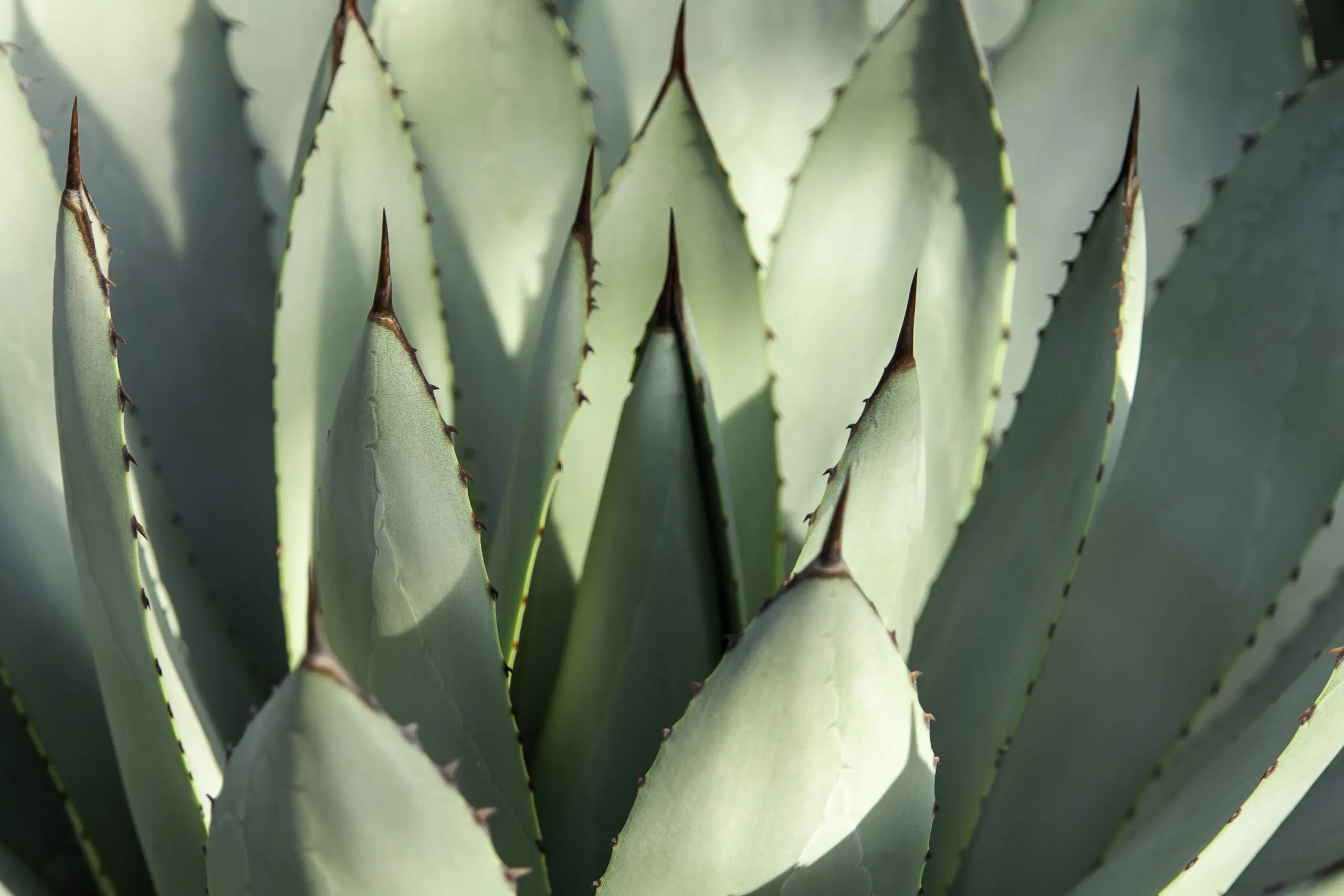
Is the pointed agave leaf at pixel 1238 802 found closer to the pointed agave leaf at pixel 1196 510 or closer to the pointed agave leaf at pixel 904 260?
the pointed agave leaf at pixel 1196 510

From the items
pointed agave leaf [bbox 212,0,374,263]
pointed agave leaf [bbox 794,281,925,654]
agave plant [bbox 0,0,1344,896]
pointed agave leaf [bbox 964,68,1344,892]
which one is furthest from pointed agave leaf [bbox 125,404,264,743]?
pointed agave leaf [bbox 964,68,1344,892]

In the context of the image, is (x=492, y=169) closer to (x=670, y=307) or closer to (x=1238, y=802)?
(x=670, y=307)

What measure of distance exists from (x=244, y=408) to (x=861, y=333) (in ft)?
1.35

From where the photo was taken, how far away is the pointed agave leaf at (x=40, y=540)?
0.75 metres

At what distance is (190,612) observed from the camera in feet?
2.54

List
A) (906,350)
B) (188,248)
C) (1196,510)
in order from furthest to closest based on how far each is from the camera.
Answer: (188,248)
(1196,510)
(906,350)

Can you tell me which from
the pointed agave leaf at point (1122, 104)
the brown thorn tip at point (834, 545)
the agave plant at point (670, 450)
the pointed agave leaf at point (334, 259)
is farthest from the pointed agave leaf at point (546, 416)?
the pointed agave leaf at point (1122, 104)

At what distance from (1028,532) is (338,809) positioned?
0.41 metres

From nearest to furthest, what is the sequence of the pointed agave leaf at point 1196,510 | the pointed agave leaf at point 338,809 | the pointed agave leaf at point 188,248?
the pointed agave leaf at point 338,809 < the pointed agave leaf at point 1196,510 < the pointed agave leaf at point 188,248

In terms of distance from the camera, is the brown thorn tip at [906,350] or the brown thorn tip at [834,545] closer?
the brown thorn tip at [834,545]

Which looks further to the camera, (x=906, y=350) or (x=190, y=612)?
(x=190, y=612)

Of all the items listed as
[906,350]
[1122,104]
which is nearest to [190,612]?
[906,350]

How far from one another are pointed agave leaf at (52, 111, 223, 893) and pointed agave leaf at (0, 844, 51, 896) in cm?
6

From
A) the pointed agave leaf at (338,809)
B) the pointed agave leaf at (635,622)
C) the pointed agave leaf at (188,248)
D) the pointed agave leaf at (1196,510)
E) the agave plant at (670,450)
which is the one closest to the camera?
the pointed agave leaf at (338,809)
